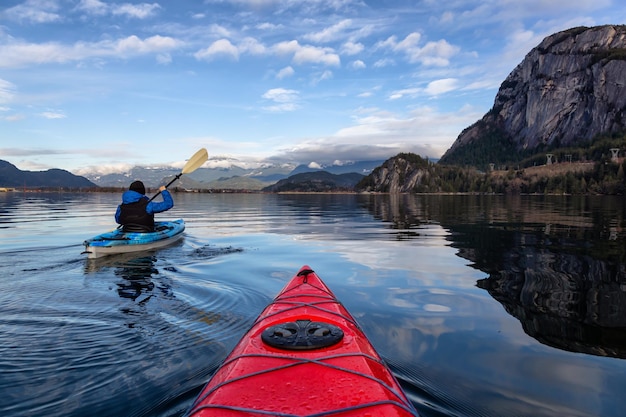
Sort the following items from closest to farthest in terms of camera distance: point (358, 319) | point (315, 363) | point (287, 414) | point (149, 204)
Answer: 1. point (287, 414)
2. point (315, 363)
3. point (358, 319)
4. point (149, 204)

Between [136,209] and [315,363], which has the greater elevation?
[136,209]

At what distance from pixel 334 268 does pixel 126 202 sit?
10.1 m

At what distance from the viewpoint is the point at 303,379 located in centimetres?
449

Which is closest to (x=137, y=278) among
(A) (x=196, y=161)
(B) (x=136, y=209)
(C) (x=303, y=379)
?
(B) (x=136, y=209)

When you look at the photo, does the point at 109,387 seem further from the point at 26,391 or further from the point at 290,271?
the point at 290,271

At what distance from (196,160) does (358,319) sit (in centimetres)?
1790

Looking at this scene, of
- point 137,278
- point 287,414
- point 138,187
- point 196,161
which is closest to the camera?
point 287,414

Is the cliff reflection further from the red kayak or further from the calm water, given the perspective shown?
the red kayak

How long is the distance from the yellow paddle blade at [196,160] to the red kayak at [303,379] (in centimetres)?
1915

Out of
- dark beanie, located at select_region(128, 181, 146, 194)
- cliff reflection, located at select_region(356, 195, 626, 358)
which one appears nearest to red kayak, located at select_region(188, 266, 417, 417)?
cliff reflection, located at select_region(356, 195, 626, 358)

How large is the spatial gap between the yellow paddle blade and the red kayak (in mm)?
19150

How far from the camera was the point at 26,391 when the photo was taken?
19.9ft

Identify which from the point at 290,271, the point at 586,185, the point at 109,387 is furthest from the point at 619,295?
the point at 586,185

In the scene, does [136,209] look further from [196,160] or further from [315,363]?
[315,363]
